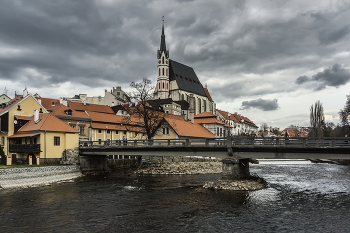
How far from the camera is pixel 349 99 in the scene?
65375 millimetres

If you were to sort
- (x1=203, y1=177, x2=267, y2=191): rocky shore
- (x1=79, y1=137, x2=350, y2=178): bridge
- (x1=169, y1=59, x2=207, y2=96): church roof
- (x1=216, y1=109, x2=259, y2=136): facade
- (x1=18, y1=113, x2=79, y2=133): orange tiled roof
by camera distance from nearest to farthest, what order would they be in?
(x1=79, y1=137, x2=350, y2=178): bridge → (x1=203, y1=177, x2=267, y2=191): rocky shore → (x1=18, y1=113, x2=79, y2=133): orange tiled roof → (x1=169, y1=59, x2=207, y2=96): church roof → (x1=216, y1=109, x2=259, y2=136): facade

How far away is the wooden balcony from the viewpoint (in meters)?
44.3

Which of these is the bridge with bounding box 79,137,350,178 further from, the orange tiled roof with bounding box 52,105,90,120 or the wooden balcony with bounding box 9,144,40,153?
the orange tiled roof with bounding box 52,105,90,120

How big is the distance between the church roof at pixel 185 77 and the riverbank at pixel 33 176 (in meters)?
104

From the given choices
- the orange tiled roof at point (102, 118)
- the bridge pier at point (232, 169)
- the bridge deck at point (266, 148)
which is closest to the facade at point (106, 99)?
the orange tiled roof at point (102, 118)

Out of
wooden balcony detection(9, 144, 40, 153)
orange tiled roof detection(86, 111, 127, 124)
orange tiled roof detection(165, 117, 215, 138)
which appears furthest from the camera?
orange tiled roof detection(86, 111, 127, 124)

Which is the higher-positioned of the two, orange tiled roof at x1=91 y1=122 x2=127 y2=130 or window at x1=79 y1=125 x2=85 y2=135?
orange tiled roof at x1=91 y1=122 x2=127 y2=130

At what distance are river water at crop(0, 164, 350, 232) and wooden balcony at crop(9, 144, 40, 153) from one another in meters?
14.1

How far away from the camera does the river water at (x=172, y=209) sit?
1802 cm

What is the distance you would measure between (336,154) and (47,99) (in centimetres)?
7271

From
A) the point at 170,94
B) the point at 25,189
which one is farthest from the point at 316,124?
the point at 25,189

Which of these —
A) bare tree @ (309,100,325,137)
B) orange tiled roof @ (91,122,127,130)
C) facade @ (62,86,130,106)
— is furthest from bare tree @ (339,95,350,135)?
facade @ (62,86,130,106)

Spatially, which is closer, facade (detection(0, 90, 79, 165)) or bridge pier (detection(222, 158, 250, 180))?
bridge pier (detection(222, 158, 250, 180))

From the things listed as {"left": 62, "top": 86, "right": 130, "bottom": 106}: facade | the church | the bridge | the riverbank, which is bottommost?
the riverbank
